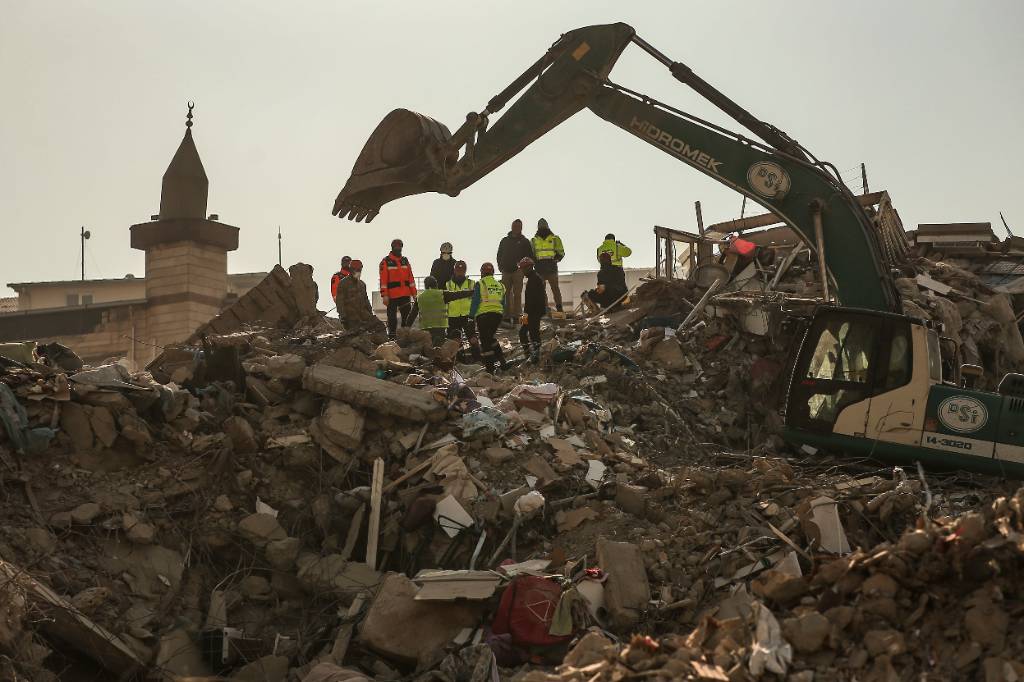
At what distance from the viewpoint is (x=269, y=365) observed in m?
11.1

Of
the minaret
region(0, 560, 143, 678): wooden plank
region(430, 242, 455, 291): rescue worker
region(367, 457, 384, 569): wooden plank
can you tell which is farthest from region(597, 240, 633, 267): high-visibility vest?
region(0, 560, 143, 678): wooden plank

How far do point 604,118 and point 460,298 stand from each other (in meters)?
3.50

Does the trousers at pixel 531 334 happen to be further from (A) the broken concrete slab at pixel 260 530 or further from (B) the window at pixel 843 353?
(A) the broken concrete slab at pixel 260 530

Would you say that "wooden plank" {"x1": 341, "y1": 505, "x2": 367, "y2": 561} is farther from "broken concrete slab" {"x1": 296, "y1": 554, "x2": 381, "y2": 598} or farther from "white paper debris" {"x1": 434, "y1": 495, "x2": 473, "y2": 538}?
Result: "white paper debris" {"x1": 434, "y1": 495, "x2": 473, "y2": 538}

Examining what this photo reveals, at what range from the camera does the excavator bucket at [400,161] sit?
11.3m

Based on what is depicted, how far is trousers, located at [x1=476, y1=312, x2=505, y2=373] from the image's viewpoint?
13352 millimetres

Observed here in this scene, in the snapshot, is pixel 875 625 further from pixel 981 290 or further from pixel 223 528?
pixel 981 290

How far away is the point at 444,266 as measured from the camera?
15695 mm

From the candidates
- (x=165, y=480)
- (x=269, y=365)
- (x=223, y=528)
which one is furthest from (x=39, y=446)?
(x=269, y=365)

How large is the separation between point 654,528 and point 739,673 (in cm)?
287

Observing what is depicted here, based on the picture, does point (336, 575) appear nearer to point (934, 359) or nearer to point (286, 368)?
point (286, 368)

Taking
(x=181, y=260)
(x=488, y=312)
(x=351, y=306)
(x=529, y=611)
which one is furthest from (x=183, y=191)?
(x=529, y=611)

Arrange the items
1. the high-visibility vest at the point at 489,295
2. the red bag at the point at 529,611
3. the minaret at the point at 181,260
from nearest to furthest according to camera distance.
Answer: the red bag at the point at 529,611 < the high-visibility vest at the point at 489,295 < the minaret at the point at 181,260

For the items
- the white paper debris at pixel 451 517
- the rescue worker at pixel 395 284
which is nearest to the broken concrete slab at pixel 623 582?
the white paper debris at pixel 451 517
